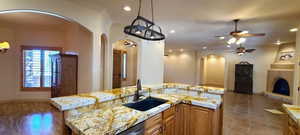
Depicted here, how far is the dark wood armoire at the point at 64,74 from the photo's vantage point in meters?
4.34

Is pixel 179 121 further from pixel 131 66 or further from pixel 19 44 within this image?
pixel 19 44

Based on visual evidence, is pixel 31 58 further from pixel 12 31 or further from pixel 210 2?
pixel 210 2

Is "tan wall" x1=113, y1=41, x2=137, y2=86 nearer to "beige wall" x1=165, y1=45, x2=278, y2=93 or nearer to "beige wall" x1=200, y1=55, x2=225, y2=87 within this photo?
"beige wall" x1=165, y1=45, x2=278, y2=93

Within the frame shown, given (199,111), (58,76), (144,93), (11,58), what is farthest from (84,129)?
(11,58)

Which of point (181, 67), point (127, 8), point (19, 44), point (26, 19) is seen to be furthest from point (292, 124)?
point (181, 67)

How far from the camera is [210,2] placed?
2945 mm

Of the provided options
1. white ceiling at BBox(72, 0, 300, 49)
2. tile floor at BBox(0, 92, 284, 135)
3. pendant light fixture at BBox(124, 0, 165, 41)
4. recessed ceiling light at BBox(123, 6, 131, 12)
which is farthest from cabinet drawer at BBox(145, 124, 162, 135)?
recessed ceiling light at BBox(123, 6, 131, 12)

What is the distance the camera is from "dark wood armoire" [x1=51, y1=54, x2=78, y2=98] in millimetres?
4336

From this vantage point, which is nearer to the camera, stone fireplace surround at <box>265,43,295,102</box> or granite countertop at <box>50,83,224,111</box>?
granite countertop at <box>50,83,224,111</box>

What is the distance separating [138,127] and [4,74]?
247 inches

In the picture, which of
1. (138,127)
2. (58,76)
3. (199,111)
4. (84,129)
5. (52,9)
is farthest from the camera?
(58,76)

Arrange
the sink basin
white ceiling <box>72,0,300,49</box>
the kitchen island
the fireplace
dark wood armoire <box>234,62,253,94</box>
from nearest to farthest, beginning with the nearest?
the kitchen island, the sink basin, white ceiling <box>72,0,300,49</box>, the fireplace, dark wood armoire <box>234,62,253,94</box>

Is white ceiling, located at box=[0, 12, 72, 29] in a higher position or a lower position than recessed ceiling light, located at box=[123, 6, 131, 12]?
higher

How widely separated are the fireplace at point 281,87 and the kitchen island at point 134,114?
22.0 feet
